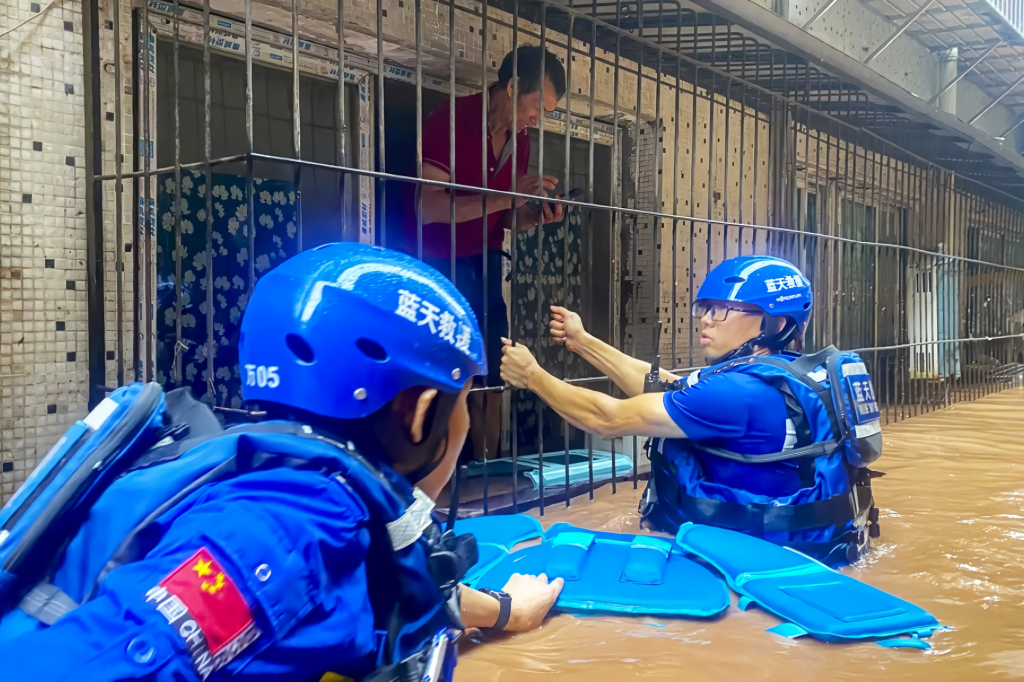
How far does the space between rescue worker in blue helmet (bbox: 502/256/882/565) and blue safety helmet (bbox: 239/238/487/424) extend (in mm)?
2010

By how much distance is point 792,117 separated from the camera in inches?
274

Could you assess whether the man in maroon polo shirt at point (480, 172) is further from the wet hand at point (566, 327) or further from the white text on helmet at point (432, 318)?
the white text on helmet at point (432, 318)

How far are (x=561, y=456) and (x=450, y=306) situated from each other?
13.1 ft

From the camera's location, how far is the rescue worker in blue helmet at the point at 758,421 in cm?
314

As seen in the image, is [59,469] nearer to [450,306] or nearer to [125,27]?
[450,306]

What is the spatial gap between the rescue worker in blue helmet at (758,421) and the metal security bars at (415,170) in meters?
0.81

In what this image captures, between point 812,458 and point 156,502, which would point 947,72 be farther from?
point 156,502

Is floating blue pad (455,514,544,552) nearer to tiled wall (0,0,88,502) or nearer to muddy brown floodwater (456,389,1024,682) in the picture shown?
muddy brown floodwater (456,389,1024,682)

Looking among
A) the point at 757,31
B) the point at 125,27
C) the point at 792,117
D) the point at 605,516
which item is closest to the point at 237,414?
the point at 125,27

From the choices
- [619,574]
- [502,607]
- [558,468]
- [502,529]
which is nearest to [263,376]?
[502,607]

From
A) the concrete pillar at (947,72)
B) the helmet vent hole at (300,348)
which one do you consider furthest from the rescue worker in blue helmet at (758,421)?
the concrete pillar at (947,72)

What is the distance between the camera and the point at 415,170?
4133 millimetres

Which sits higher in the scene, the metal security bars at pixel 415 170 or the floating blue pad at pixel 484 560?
the metal security bars at pixel 415 170

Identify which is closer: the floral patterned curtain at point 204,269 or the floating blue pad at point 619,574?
the floating blue pad at point 619,574
